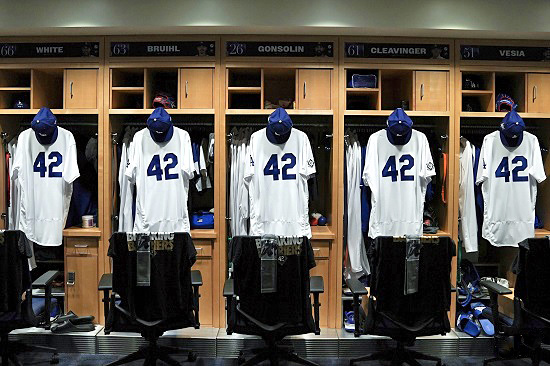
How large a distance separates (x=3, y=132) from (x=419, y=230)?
3.74m

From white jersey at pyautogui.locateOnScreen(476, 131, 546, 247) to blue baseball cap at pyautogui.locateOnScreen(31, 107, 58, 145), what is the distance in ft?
11.8

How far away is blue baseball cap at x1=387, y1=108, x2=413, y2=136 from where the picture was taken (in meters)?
3.63

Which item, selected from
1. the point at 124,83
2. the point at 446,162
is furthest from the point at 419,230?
the point at 124,83

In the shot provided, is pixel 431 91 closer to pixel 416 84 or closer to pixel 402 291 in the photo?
pixel 416 84

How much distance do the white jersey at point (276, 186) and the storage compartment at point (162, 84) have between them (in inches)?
37.2

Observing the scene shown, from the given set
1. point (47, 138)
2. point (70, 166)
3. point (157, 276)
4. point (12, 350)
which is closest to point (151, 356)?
point (157, 276)

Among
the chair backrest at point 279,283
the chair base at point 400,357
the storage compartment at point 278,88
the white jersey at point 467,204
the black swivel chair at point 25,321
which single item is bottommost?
the chair base at point 400,357

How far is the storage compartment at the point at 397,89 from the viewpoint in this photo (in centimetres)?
407

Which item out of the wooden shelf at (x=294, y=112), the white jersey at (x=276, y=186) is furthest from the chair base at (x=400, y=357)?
the wooden shelf at (x=294, y=112)

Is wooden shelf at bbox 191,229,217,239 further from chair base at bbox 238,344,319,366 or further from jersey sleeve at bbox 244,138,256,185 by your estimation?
chair base at bbox 238,344,319,366

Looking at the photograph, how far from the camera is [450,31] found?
3.75 m

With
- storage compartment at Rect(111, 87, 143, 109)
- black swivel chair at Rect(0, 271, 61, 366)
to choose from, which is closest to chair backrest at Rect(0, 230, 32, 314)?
black swivel chair at Rect(0, 271, 61, 366)

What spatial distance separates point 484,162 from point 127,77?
3.29 meters

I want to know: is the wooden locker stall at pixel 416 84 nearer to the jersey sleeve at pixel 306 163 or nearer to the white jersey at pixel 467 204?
the white jersey at pixel 467 204
